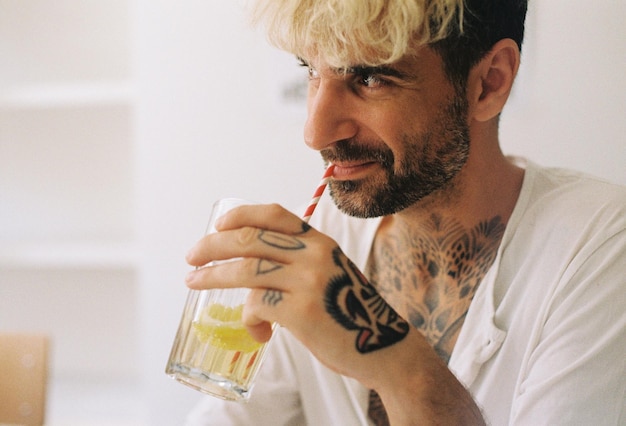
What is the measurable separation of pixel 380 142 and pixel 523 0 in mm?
369

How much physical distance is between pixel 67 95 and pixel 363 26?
1301mm

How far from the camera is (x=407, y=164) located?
3.95 feet

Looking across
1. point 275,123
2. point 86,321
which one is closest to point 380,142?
A: point 275,123

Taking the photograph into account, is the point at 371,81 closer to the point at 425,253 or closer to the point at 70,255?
the point at 425,253

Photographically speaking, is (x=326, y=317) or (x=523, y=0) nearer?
(x=326, y=317)

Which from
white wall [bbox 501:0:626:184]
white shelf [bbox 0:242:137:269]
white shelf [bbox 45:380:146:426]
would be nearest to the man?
white wall [bbox 501:0:626:184]

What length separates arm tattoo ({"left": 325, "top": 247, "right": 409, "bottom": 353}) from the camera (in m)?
0.92

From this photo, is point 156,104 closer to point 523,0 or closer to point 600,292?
point 523,0

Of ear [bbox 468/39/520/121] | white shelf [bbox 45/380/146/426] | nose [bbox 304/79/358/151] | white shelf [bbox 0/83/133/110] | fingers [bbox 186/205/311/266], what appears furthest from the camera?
white shelf [bbox 45/380/146/426]

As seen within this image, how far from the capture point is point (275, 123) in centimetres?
194

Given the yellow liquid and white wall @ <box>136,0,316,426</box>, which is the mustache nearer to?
the yellow liquid

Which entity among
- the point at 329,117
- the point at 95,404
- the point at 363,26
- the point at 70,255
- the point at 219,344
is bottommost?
the point at 95,404

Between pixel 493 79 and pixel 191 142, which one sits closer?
pixel 493 79

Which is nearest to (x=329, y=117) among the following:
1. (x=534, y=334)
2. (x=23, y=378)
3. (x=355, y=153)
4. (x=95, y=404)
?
(x=355, y=153)
